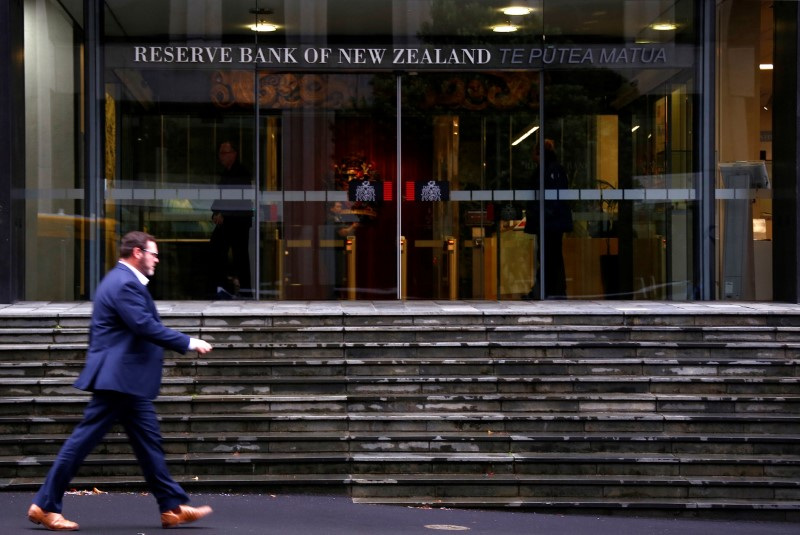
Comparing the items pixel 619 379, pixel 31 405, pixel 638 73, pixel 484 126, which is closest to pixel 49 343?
pixel 31 405

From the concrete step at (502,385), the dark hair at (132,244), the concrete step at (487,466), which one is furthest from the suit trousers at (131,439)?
→ the concrete step at (502,385)

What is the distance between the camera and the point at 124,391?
6777 mm

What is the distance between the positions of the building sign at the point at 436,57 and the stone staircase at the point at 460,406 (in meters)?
4.54

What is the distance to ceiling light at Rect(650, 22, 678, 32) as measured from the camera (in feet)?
47.4

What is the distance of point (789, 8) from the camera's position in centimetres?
1312

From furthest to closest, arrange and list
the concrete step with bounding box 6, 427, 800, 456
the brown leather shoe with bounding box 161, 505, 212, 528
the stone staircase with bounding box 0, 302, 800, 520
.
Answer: the concrete step with bounding box 6, 427, 800, 456
the stone staircase with bounding box 0, 302, 800, 520
the brown leather shoe with bounding box 161, 505, 212, 528

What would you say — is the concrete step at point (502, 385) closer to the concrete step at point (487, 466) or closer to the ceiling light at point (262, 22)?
the concrete step at point (487, 466)

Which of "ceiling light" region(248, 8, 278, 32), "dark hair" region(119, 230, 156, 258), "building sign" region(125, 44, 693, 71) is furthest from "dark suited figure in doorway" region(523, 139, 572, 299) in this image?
"dark hair" region(119, 230, 156, 258)

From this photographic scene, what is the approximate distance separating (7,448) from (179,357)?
165 centimetres

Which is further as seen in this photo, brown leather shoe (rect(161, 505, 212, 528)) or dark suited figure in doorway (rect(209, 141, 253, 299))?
dark suited figure in doorway (rect(209, 141, 253, 299))

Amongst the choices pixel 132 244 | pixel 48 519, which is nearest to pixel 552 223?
pixel 132 244

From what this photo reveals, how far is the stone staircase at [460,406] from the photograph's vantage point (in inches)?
339

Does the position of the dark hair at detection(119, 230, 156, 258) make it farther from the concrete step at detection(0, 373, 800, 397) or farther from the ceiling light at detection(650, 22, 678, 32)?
the ceiling light at detection(650, 22, 678, 32)

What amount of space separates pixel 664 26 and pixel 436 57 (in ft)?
9.47
